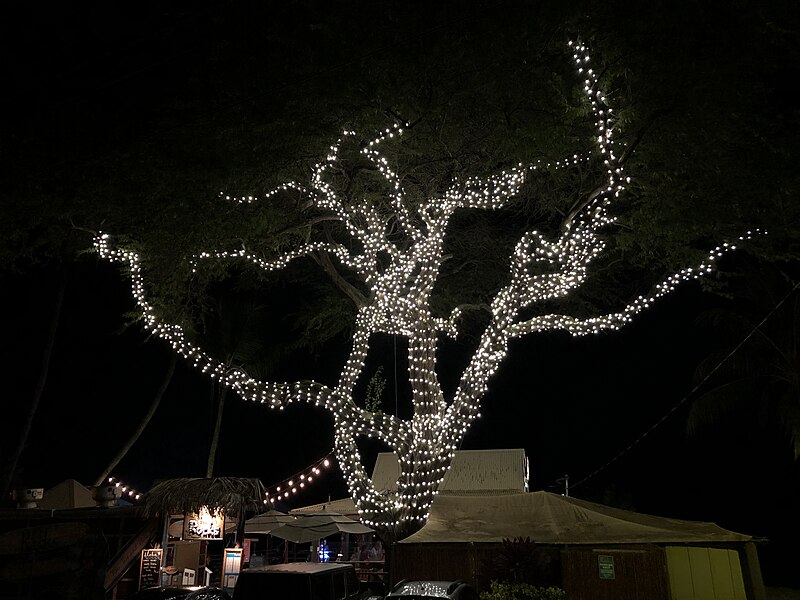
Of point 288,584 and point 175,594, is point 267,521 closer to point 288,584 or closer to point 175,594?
point 175,594

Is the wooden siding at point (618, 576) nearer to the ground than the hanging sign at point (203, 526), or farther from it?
nearer to the ground

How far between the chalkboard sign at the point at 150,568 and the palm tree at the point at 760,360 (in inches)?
567

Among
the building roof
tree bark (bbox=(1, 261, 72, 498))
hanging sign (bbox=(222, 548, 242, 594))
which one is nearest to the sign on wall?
hanging sign (bbox=(222, 548, 242, 594))

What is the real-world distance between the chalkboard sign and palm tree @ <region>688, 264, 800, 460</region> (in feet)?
47.3

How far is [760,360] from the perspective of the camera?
19.0 meters

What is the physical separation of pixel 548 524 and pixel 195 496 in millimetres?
7084

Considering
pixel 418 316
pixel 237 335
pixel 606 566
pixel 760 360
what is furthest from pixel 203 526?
pixel 760 360

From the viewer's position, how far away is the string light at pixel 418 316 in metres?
12.5

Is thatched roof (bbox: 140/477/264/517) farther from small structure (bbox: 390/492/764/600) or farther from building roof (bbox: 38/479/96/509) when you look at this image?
building roof (bbox: 38/479/96/509)

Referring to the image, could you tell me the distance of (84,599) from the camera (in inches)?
284

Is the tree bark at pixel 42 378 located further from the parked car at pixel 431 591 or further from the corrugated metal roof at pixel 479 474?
the parked car at pixel 431 591

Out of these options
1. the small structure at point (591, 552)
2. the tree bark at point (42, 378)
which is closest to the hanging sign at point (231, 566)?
the small structure at point (591, 552)

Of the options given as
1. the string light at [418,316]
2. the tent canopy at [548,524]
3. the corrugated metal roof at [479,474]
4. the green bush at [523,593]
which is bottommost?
the green bush at [523,593]

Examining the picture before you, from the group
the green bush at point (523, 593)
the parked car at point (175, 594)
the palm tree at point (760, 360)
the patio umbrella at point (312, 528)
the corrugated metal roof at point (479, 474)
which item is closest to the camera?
the parked car at point (175, 594)
